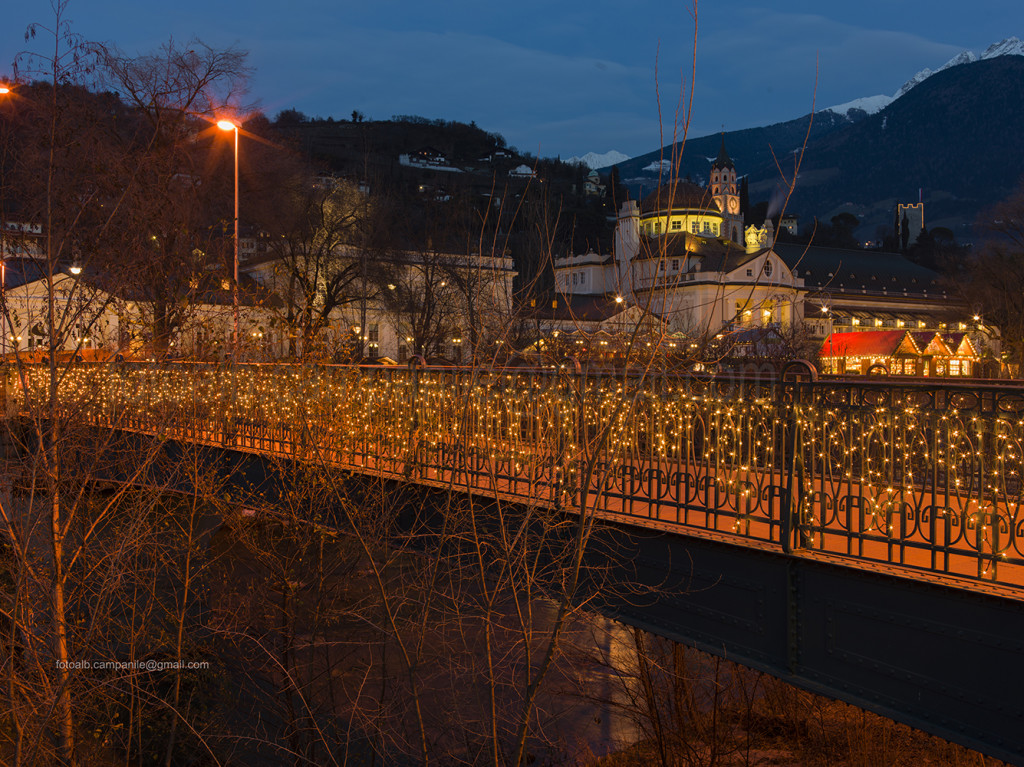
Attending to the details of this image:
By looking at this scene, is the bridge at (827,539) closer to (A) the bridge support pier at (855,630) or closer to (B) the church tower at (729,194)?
(A) the bridge support pier at (855,630)

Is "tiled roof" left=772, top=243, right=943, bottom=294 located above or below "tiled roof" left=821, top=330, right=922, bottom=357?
A: above

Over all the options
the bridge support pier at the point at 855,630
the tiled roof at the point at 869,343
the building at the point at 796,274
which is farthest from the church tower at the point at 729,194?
the bridge support pier at the point at 855,630

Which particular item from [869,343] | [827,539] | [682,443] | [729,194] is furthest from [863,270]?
[827,539]

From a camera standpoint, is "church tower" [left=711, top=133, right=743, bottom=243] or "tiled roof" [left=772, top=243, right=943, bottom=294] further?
"church tower" [left=711, top=133, right=743, bottom=243]

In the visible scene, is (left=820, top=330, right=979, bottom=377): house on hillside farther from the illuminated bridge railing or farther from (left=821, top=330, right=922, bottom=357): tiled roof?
the illuminated bridge railing

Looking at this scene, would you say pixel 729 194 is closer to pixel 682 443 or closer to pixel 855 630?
pixel 682 443

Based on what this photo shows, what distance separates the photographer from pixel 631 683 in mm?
20281

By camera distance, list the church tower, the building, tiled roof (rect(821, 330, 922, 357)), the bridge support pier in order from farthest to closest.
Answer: the church tower → the building → tiled roof (rect(821, 330, 922, 357)) → the bridge support pier

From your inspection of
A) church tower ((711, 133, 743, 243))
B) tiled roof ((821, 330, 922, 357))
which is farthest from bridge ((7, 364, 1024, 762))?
church tower ((711, 133, 743, 243))

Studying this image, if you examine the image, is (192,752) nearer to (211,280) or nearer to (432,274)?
(211,280)

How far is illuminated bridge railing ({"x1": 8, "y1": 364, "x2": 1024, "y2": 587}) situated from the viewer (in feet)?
21.2

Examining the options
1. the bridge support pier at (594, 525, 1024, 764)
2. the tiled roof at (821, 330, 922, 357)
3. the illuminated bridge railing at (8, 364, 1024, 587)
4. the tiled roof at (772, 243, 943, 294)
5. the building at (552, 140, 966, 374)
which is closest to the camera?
the bridge support pier at (594, 525, 1024, 764)

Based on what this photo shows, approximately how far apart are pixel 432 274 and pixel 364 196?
52.3 feet

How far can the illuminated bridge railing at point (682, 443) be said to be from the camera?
648cm
